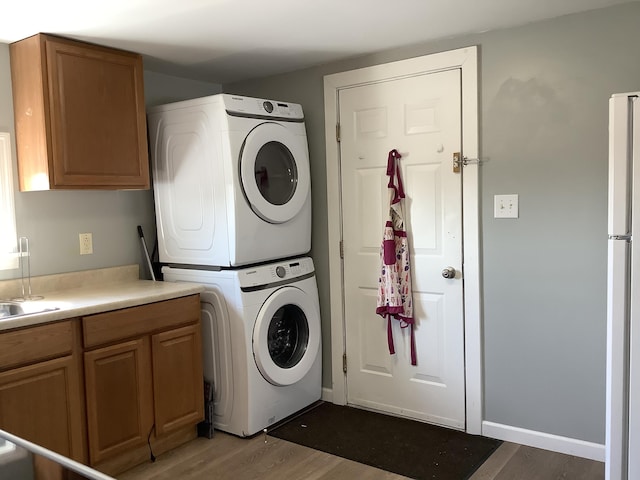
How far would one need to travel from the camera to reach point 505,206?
2807 mm

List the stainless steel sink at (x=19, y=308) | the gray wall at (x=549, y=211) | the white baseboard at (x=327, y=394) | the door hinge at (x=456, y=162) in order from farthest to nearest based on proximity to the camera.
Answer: the white baseboard at (x=327, y=394) → the door hinge at (x=456, y=162) → the gray wall at (x=549, y=211) → the stainless steel sink at (x=19, y=308)

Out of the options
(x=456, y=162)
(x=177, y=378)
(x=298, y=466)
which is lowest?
(x=298, y=466)

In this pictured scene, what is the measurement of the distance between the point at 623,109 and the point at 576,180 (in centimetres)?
81

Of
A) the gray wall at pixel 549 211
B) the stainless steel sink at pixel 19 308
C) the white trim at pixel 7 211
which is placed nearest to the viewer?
the stainless steel sink at pixel 19 308

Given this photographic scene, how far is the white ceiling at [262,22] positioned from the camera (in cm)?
233

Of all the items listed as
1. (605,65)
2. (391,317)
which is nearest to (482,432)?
(391,317)

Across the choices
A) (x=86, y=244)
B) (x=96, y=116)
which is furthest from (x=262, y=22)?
(x=86, y=244)

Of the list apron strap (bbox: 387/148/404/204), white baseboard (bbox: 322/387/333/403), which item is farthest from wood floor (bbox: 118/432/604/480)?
apron strap (bbox: 387/148/404/204)

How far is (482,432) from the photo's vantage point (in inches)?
117

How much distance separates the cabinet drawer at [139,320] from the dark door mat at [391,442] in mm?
841

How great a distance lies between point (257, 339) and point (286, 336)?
39cm

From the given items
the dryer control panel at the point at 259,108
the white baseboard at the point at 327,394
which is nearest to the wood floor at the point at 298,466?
the white baseboard at the point at 327,394

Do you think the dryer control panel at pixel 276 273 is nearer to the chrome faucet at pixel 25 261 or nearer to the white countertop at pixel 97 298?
the white countertop at pixel 97 298

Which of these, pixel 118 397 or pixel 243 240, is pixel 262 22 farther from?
pixel 118 397
